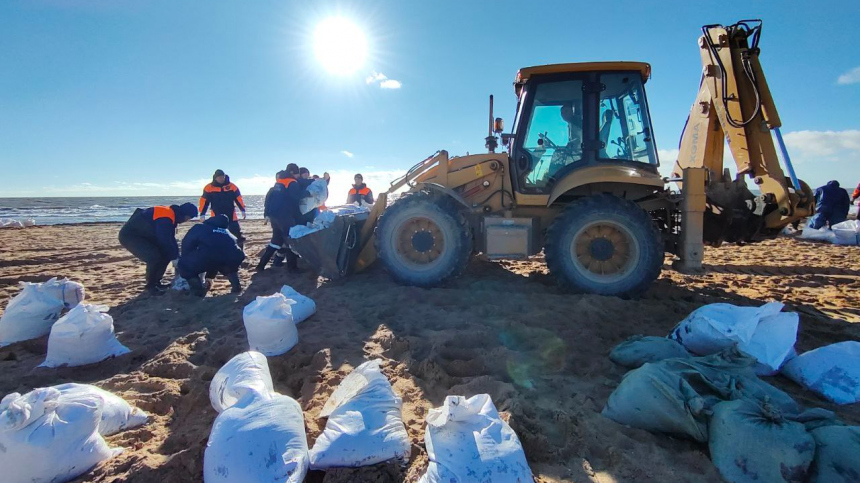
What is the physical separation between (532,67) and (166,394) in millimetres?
4206

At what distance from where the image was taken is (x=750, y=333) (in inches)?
101

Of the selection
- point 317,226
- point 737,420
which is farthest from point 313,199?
point 737,420

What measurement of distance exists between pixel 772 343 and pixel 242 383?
2.95 m

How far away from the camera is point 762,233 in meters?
4.38

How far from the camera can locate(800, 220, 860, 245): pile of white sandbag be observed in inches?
314

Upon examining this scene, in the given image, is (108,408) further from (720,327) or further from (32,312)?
(720,327)

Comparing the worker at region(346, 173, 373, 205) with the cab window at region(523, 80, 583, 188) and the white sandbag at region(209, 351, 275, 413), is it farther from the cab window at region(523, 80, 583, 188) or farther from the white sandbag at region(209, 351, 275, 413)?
the white sandbag at region(209, 351, 275, 413)

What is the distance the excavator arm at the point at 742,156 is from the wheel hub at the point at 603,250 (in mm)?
550

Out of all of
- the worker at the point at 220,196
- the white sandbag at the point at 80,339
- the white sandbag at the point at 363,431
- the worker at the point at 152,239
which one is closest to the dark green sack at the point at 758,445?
the white sandbag at the point at 363,431

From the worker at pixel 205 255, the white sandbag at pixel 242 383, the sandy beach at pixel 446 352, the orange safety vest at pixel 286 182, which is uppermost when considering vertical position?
the orange safety vest at pixel 286 182

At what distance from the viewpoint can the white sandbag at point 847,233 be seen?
26.2 ft

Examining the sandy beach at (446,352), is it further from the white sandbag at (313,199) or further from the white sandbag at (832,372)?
the white sandbag at (313,199)

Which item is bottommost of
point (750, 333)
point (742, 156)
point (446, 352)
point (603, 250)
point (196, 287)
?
point (446, 352)

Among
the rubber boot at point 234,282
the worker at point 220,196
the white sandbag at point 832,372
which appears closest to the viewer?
the white sandbag at point 832,372
